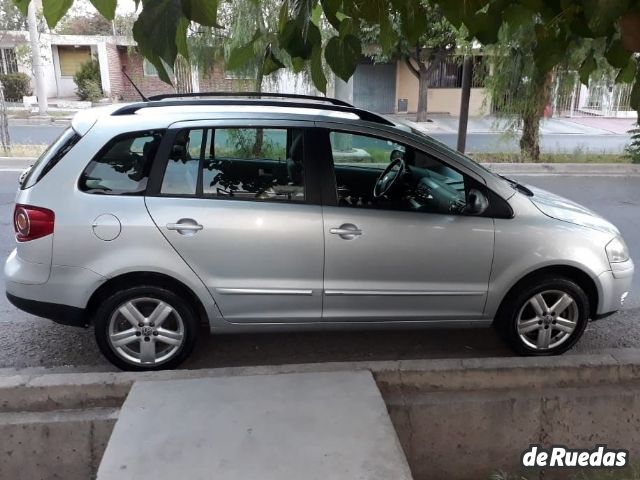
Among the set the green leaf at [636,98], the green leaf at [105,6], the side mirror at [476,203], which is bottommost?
the side mirror at [476,203]

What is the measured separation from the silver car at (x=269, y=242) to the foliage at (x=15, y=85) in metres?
27.3

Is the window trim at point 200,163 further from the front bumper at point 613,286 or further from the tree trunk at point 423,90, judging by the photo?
the tree trunk at point 423,90

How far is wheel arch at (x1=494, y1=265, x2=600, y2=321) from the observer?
4.02 m

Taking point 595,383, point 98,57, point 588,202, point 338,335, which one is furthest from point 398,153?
point 98,57

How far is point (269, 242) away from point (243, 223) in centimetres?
21

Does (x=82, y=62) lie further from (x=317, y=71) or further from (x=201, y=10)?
(x=201, y=10)

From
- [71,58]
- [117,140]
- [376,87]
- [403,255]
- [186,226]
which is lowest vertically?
[403,255]

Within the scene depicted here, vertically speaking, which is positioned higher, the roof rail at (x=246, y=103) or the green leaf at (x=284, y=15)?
the green leaf at (x=284, y=15)

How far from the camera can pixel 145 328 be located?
379cm

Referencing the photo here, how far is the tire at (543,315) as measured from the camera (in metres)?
4.02

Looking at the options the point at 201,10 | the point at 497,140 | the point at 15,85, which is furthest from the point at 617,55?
the point at 15,85

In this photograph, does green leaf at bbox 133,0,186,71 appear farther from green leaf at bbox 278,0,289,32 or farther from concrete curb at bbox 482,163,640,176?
concrete curb at bbox 482,163,640,176

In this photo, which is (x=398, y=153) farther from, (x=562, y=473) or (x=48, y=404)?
(x=48, y=404)

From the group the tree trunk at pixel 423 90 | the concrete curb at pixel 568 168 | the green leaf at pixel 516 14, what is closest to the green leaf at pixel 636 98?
the green leaf at pixel 516 14
